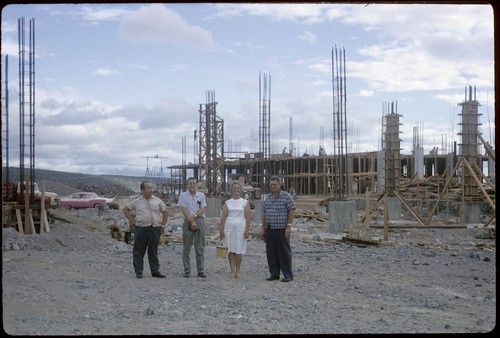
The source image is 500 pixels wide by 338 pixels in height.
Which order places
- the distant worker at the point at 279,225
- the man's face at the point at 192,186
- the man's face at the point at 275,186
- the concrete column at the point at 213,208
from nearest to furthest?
1. the man's face at the point at 275,186
2. the distant worker at the point at 279,225
3. the man's face at the point at 192,186
4. the concrete column at the point at 213,208

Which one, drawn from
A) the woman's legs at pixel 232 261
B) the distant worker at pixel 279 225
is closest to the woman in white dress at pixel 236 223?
the woman's legs at pixel 232 261

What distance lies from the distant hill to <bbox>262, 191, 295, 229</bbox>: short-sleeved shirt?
39.1 metres

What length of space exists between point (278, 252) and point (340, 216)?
1051 centimetres

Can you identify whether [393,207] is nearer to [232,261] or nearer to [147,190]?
[232,261]

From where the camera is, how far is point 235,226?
34.9 feet

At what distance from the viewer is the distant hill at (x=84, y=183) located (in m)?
62.2

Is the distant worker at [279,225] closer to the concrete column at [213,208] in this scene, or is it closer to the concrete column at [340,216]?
the concrete column at [340,216]

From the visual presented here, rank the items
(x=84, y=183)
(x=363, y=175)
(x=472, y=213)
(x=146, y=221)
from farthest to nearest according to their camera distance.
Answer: (x=84, y=183) < (x=363, y=175) < (x=472, y=213) < (x=146, y=221)

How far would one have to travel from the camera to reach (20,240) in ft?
53.4

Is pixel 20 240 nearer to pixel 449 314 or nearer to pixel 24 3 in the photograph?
pixel 449 314

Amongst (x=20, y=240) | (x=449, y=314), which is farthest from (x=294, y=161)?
(x=449, y=314)

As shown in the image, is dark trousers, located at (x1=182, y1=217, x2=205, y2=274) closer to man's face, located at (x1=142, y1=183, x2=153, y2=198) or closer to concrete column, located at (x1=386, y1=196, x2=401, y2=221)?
man's face, located at (x1=142, y1=183, x2=153, y2=198)

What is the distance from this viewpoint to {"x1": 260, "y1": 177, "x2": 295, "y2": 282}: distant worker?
10453 mm

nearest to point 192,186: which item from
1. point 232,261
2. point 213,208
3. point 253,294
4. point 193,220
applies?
point 193,220
